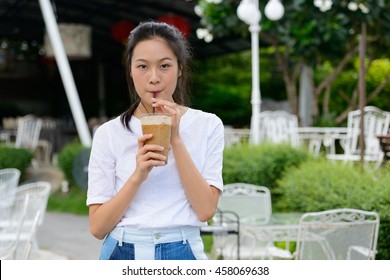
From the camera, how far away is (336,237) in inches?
154

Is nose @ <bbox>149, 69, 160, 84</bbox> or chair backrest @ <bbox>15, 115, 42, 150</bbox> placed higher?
nose @ <bbox>149, 69, 160, 84</bbox>

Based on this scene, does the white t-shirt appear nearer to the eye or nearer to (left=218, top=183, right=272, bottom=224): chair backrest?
the eye

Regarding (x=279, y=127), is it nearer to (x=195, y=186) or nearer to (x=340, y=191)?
(x=340, y=191)

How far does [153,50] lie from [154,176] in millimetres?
252

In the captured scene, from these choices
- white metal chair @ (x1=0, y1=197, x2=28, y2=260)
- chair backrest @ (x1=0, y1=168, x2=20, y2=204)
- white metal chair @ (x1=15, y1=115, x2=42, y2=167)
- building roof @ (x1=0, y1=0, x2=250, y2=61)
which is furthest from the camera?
building roof @ (x1=0, y1=0, x2=250, y2=61)

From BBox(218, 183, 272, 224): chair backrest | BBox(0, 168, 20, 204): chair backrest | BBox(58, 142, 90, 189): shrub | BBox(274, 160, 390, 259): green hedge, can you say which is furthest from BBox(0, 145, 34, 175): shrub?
BBox(218, 183, 272, 224): chair backrest

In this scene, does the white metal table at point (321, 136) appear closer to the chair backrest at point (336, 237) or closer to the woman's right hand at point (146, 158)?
the chair backrest at point (336, 237)

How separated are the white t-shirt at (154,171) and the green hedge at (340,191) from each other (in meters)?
3.25

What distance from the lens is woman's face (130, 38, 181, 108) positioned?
147 cm

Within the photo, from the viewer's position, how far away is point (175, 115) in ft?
4.70

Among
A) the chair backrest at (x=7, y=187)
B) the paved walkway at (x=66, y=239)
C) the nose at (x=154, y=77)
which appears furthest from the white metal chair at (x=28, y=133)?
the nose at (x=154, y=77)

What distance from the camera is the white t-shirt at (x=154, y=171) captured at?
1.48 metres

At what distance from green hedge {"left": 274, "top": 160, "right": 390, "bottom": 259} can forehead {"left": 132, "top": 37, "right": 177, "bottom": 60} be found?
10.9 feet
